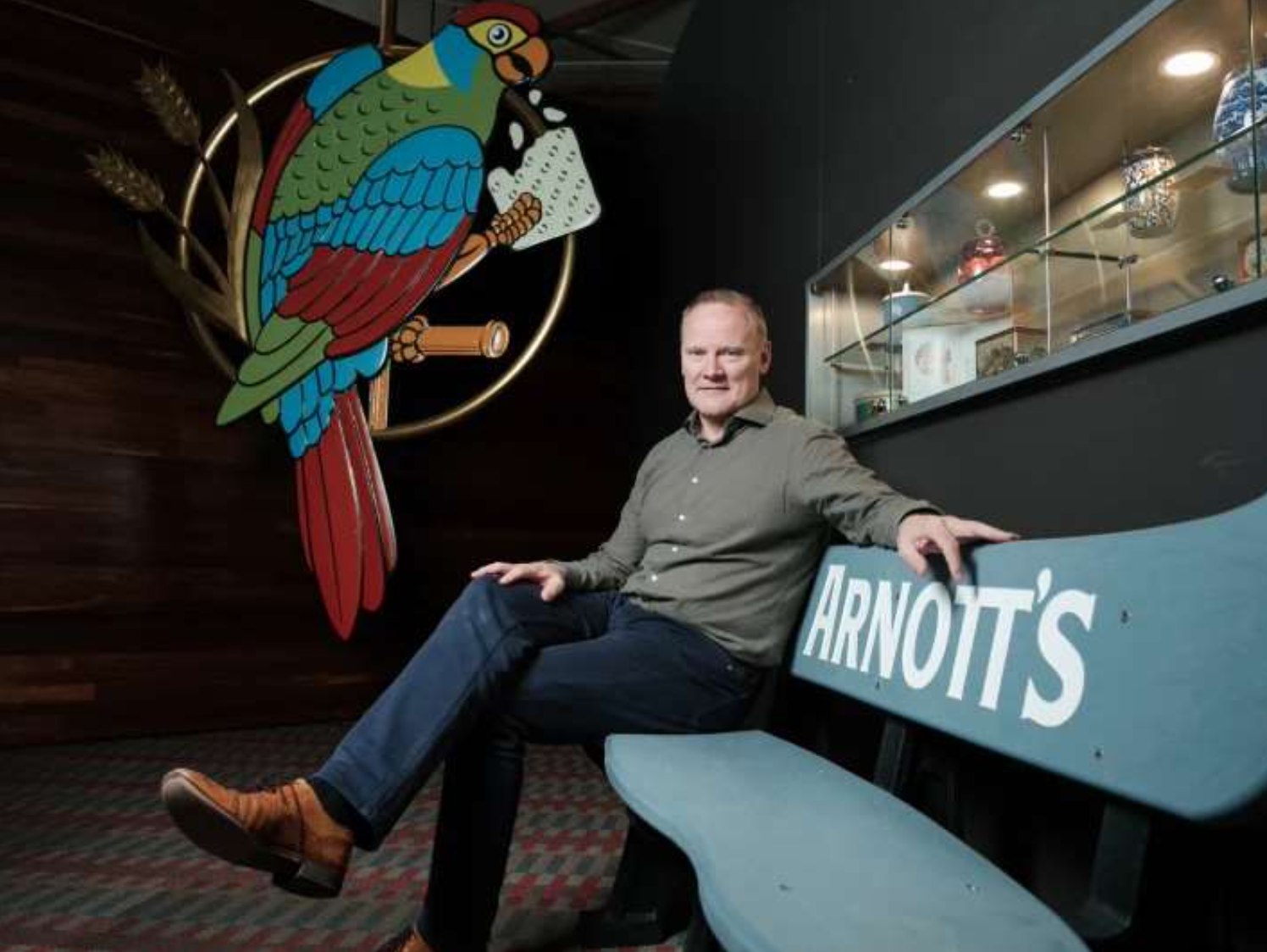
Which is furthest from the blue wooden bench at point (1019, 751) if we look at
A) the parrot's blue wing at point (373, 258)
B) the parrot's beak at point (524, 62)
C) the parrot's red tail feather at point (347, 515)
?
the parrot's beak at point (524, 62)

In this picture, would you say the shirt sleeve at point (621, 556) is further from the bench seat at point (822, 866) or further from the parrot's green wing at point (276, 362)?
the parrot's green wing at point (276, 362)

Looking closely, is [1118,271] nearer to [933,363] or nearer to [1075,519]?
[1075,519]

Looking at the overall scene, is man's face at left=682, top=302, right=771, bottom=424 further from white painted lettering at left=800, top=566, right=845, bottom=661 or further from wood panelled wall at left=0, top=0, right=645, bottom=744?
wood panelled wall at left=0, top=0, right=645, bottom=744

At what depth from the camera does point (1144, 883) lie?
79 centimetres

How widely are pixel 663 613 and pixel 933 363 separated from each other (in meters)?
0.68

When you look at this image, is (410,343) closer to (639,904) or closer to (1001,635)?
(639,904)

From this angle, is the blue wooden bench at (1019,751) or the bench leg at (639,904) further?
the bench leg at (639,904)

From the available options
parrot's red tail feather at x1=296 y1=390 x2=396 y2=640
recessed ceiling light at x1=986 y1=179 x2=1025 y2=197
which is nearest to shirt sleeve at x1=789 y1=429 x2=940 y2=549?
recessed ceiling light at x1=986 y1=179 x2=1025 y2=197

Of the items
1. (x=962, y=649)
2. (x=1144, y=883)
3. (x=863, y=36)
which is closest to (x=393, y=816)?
(x=962, y=649)

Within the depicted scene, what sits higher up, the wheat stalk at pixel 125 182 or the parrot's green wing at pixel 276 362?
the wheat stalk at pixel 125 182

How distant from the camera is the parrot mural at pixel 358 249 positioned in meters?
2.85

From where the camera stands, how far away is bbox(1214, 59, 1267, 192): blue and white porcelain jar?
96 centimetres

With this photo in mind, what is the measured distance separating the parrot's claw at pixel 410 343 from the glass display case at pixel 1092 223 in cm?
172

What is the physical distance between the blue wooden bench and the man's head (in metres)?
0.63
